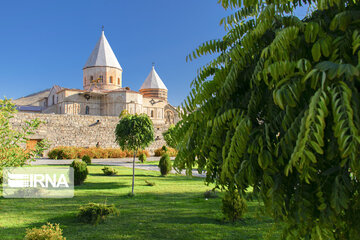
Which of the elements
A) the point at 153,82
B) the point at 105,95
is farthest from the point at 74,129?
the point at 153,82

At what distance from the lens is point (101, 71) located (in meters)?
46.2

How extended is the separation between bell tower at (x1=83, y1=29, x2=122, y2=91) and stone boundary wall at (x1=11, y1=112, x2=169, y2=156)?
16.6 m

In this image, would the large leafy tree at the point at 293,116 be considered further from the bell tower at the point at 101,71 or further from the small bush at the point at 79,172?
the bell tower at the point at 101,71

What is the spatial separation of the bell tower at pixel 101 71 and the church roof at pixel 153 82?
638cm

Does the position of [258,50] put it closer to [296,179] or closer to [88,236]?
[296,179]

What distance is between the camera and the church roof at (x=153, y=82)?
5278cm

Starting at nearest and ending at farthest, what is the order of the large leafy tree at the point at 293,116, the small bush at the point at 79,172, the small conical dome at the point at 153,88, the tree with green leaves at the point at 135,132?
the large leafy tree at the point at 293,116
the small bush at the point at 79,172
the tree with green leaves at the point at 135,132
the small conical dome at the point at 153,88

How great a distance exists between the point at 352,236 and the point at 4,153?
5.96m

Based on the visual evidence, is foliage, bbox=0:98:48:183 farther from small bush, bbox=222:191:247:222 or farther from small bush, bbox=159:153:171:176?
small bush, bbox=159:153:171:176

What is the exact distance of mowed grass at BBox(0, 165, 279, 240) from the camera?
18.8 ft

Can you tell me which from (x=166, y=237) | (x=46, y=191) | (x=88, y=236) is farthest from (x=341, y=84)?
(x=46, y=191)

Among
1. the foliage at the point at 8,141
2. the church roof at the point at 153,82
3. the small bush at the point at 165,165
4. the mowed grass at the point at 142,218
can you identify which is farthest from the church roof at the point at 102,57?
the foliage at the point at 8,141

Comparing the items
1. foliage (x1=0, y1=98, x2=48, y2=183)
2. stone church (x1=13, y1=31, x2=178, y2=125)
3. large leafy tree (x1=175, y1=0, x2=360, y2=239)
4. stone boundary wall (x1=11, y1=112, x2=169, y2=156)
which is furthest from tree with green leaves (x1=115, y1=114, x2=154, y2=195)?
stone church (x1=13, y1=31, x2=178, y2=125)

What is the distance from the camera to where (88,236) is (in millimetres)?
5566
